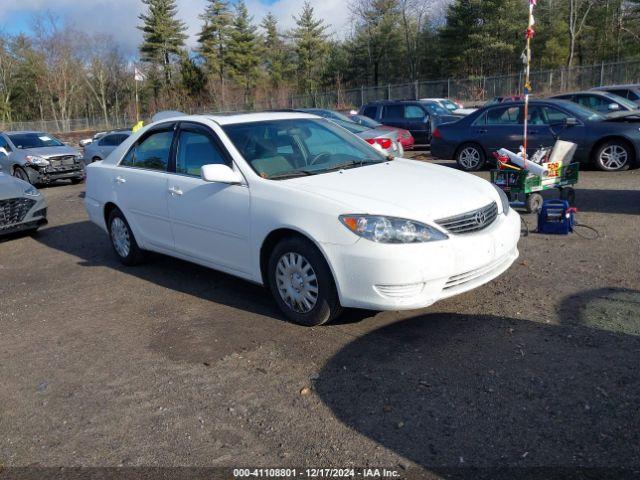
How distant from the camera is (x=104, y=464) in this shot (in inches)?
120

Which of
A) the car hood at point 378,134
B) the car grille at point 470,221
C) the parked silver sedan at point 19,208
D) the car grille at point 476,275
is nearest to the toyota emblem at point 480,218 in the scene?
the car grille at point 470,221

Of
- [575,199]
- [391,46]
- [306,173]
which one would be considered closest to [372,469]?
[306,173]

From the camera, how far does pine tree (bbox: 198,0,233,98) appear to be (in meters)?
57.9

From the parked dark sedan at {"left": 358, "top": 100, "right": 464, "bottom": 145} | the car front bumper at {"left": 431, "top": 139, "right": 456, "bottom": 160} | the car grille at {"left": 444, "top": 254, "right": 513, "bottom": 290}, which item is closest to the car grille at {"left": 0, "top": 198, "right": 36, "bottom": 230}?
the car grille at {"left": 444, "top": 254, "right": 513, "bottom": 290}

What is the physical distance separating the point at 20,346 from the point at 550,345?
4050 mm

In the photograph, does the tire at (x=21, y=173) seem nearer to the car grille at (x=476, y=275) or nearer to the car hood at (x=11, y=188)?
the car hood at (x=11, y=188)

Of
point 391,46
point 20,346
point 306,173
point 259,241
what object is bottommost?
point 20,346

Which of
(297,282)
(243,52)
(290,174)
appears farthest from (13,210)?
(243,52)

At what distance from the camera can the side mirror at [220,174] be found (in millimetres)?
4770

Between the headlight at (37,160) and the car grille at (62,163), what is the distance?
0.41ft

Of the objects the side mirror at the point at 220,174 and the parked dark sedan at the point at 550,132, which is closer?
the side mirror at the point at 220,174

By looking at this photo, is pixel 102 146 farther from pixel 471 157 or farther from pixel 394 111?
pixel 471 157

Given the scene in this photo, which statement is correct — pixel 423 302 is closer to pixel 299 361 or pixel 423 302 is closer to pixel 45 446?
pixel 299 361

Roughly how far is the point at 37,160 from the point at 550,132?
1310 centimetres
